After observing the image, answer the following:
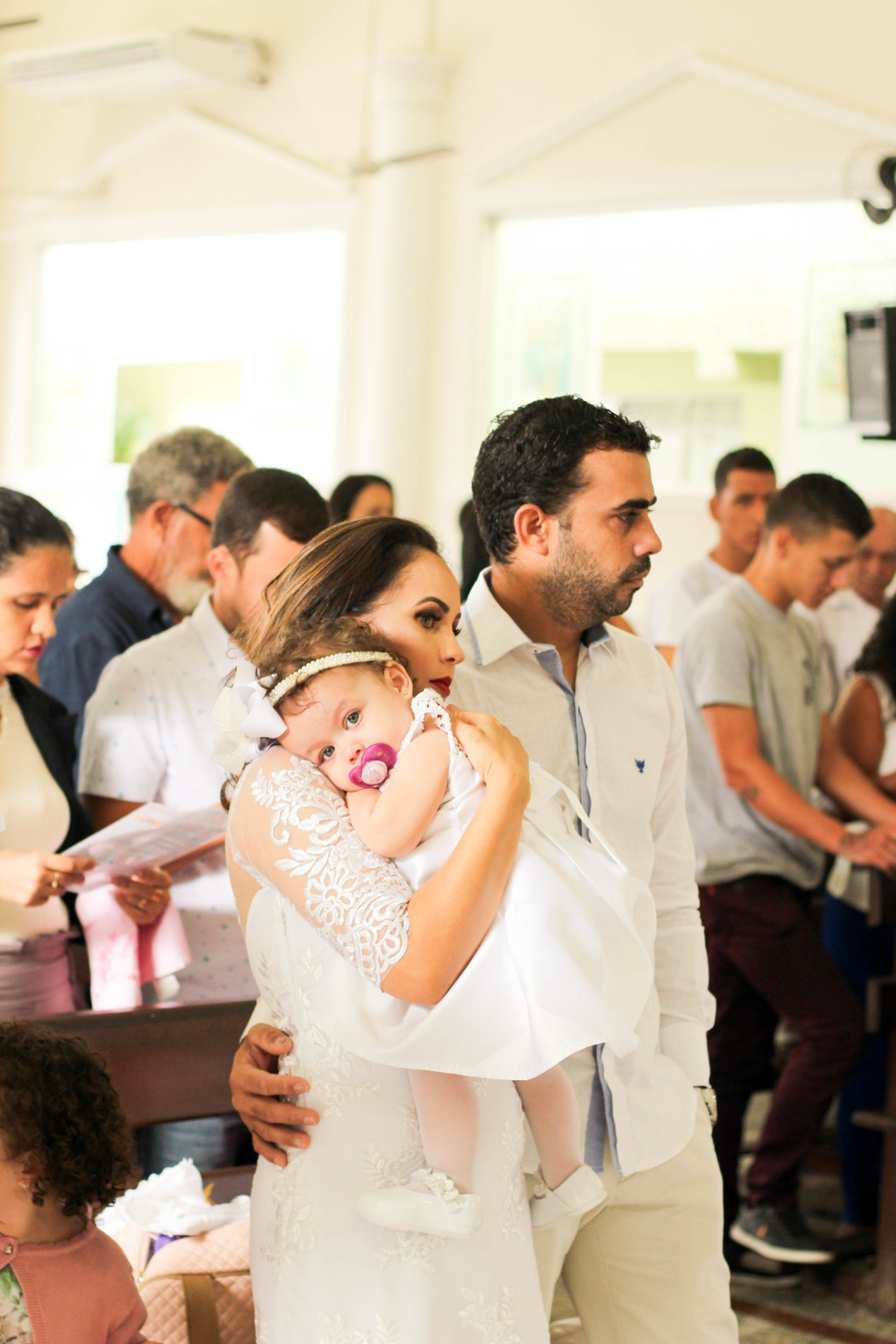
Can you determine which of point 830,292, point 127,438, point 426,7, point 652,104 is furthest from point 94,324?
point 830,292

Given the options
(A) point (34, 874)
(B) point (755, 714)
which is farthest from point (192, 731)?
(B) point (755, 714)

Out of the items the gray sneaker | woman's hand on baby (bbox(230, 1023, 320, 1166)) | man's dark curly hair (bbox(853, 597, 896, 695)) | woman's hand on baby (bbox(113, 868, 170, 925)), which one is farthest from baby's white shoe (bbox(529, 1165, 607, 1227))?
man's dark curly hair (bbox(853, 597, 896, 695))

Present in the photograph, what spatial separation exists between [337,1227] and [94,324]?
771cm

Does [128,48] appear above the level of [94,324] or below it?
above

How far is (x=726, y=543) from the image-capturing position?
16.3 ft

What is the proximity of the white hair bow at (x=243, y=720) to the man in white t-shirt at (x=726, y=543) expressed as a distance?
329cm

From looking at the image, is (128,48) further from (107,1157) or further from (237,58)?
(107,1157)

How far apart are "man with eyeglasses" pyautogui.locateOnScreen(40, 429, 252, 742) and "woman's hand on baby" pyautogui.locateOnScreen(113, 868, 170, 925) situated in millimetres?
667

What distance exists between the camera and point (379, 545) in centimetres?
164

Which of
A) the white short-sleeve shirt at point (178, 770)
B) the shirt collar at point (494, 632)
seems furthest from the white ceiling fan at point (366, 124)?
the shirt collar at point (494, 632)

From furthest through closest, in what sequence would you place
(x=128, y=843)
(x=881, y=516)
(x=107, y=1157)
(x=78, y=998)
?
(x=881, y=516), (x=78, y=998), (x=128, y=843), (x=107, y=1157)

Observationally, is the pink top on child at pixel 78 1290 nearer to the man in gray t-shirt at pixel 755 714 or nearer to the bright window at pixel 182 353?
the man in gray t-shirt at pixel 755 714

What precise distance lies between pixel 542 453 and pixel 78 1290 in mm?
1167

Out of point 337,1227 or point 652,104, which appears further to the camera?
point 652,104
